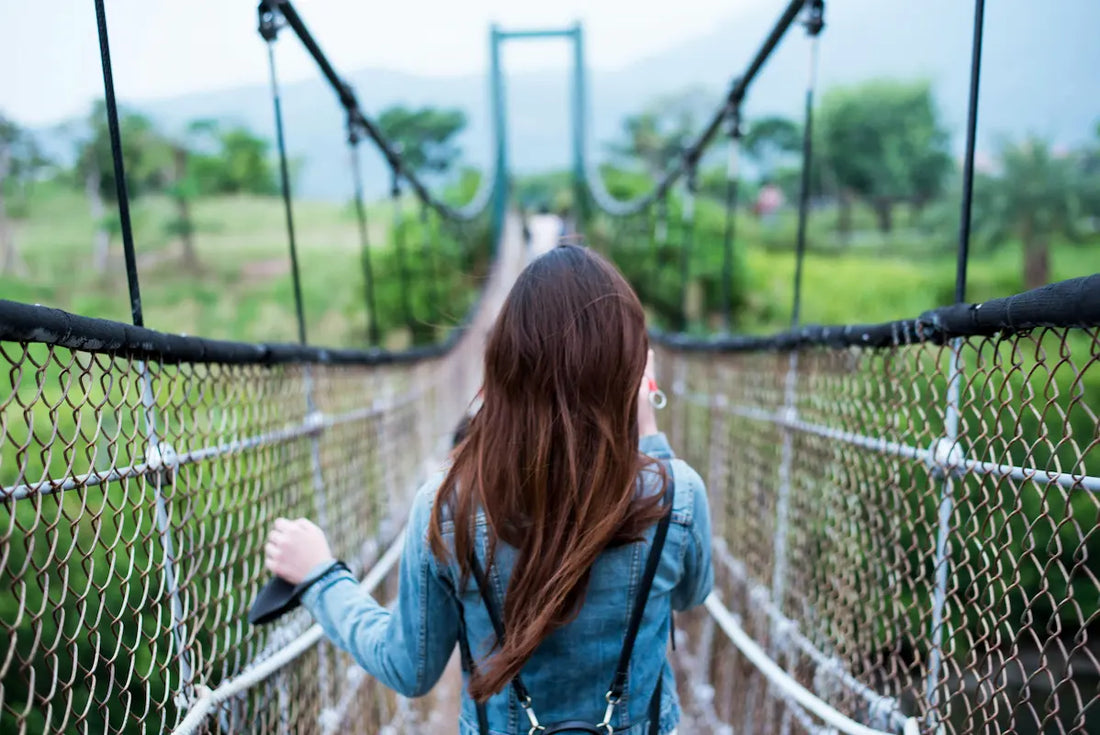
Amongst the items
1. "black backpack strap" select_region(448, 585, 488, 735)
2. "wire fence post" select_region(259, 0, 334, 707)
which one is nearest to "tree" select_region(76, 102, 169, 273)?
"wire fence post" select_region(259, 0, 334, 707)

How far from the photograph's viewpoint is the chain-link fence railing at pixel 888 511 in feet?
2.52

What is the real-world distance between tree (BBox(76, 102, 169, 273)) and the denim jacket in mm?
13495

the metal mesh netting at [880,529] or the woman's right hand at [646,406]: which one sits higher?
the woman's right hand at [646,406]

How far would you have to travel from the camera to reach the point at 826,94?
25641 millimetres

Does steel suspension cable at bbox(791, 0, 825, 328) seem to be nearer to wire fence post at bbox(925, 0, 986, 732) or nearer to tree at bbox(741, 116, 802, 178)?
wire fence post at bbox(925, 0, 986, 732)

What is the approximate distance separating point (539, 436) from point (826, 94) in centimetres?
2731

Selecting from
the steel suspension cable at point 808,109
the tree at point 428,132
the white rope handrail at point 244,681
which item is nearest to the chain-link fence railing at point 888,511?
the steel suspension cable at point 808,109

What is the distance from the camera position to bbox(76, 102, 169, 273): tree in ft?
45.4

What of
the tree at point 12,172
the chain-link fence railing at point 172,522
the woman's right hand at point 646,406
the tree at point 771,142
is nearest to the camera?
the chain-link fence railing at point 172,522

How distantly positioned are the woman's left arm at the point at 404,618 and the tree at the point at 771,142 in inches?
821

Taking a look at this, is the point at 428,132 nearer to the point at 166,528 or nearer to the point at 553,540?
the point at 166,528

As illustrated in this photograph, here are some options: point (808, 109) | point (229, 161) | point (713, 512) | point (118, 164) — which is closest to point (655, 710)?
point (118, 164)

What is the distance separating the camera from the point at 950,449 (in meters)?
0.96

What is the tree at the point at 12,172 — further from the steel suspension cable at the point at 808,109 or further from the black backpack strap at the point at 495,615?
the black backpack strap at the point at 495,615
